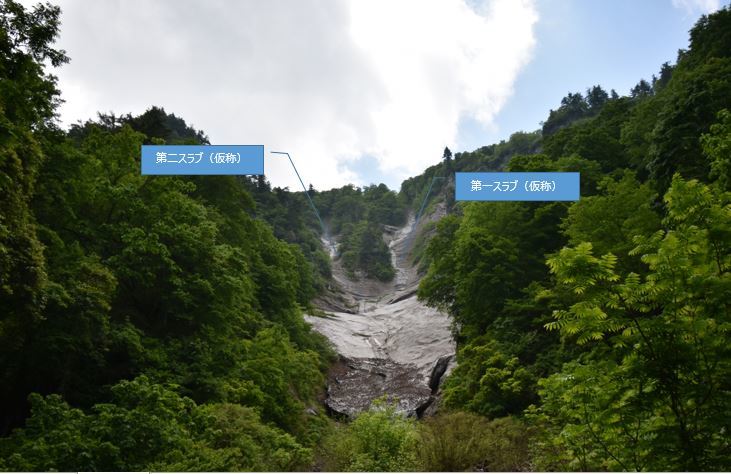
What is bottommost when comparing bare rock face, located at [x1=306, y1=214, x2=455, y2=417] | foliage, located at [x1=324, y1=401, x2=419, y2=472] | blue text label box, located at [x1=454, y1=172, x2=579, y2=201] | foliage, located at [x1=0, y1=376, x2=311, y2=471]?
bare rock face, located at [x1=306, y1=214, x2=455, y2=417]

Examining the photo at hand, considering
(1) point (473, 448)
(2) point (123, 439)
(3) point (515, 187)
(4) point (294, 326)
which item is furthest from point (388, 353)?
(2) point (123, 439)

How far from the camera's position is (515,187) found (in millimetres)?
17797

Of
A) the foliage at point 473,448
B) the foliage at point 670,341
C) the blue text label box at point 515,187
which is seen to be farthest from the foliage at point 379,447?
the foliage at point 670,341

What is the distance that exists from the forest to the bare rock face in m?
3.12

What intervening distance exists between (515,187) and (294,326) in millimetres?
21153

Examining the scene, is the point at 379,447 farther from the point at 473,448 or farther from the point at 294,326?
the point at 294,326

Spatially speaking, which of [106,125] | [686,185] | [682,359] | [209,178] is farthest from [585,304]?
[106,125]

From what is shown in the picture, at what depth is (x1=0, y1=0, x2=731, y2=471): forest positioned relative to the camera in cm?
603

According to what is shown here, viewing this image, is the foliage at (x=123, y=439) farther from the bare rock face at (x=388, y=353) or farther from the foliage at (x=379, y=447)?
the bare rock face at (x=388, y=353)

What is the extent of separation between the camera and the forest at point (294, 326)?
19.8 ft

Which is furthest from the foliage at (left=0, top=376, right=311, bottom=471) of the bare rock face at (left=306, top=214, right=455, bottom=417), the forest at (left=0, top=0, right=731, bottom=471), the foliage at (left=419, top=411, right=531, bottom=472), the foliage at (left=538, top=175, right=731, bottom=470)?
the foliage at (left=538, top=175, right=731, bottom=470)

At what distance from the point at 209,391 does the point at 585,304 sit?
14235 mm

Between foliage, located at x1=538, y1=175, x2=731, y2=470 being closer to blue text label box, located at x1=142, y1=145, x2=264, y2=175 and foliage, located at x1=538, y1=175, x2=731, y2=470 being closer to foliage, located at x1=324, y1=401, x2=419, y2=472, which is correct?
foliage, located at x1=324, y1=401, x2=419, y2=472

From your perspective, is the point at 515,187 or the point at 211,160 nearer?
the point at 211,160
